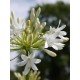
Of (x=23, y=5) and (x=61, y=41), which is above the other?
(x=23, y=5)

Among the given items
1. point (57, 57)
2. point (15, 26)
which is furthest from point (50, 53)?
point (15, 26)

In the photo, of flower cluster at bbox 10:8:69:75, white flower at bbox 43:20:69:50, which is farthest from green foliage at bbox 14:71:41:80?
white flower at bbox 43:20:69:50

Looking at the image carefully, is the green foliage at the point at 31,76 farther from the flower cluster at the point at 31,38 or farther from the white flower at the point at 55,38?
the white flower at the point at 55,38

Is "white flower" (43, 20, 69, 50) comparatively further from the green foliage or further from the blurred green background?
the green foliage

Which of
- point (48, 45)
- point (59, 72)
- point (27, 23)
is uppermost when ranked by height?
point (27, 23)

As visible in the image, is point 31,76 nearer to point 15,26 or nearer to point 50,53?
point 50,53

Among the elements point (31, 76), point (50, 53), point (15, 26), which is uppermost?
point (15, 26)
